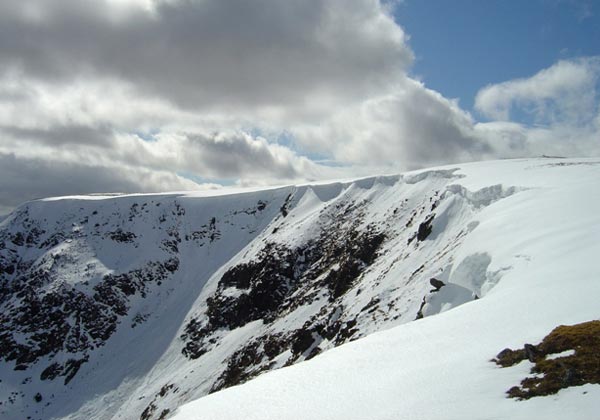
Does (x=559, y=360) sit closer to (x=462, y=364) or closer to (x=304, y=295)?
(x=462, y=364)

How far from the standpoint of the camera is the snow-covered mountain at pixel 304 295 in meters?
12.8

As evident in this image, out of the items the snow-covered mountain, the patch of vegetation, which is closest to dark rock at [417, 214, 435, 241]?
the snow-covered mountain

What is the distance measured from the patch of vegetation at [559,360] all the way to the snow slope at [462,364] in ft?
0.92

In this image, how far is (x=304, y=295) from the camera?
7656 centimetres

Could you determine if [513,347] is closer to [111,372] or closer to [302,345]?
[302,345]

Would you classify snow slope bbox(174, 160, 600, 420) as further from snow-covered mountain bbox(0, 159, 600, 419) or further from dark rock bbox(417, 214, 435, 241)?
dark rock bbox(417, 214, 435, 241)

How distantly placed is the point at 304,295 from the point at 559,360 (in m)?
67.6

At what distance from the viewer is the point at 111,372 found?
9138 centimetres

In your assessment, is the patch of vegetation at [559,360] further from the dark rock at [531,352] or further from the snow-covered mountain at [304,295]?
the snow-covered mountain at [304,295]

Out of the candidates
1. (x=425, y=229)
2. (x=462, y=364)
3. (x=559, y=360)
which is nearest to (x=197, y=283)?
(x=425, y=229)

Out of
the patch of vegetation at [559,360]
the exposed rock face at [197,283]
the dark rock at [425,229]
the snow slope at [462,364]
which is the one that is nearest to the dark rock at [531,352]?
the patch of vegetation at [559,360]

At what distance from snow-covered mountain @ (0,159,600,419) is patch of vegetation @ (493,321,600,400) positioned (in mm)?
375

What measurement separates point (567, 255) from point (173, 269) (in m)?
111

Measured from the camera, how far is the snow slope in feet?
32.3
